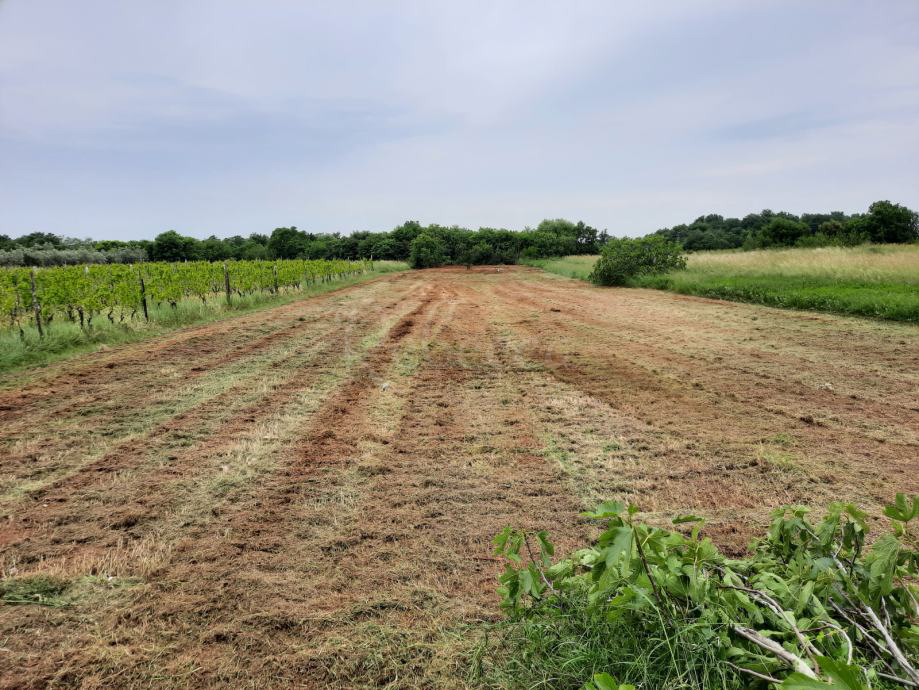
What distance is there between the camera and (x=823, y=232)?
49.7m

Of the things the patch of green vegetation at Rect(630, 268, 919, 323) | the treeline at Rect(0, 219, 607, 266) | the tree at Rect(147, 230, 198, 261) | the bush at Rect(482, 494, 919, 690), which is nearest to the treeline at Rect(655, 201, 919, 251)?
the patch of green vegetation at Rect(630, 268, 919, 323)

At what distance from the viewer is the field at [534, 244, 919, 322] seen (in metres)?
11.3

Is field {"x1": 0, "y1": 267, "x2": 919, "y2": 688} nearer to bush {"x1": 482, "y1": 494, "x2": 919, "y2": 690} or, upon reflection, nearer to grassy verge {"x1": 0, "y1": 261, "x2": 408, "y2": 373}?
bush {"x1": 482, "y1": 494, "x2": 919, "y2": 690}

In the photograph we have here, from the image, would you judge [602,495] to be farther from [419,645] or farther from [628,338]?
[628,338]

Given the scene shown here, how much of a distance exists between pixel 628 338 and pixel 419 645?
8.12 meters

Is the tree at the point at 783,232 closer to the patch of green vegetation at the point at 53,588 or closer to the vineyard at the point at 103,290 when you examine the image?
the vineyard at the point at 103,290

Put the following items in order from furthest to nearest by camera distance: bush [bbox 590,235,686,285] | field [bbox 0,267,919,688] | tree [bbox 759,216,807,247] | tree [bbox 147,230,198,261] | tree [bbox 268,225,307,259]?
tree [bbox 147,230,198,261] < tree [bbox 268,225,307,259] < tree [bbox 759,216,807,247] < bush [bbox 590,235,686,285] < field [bbox 0,267,919,688]

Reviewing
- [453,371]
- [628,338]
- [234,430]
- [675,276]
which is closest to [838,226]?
[675,276]

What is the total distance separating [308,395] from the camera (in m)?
5.72

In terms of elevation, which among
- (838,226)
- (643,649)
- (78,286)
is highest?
(838,226)

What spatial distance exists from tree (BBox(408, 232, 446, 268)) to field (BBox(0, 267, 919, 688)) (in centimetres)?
4440

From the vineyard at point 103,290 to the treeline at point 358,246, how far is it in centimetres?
3174

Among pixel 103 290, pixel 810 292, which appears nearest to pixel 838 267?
pixel 810 292

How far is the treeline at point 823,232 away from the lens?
40.8 meters
